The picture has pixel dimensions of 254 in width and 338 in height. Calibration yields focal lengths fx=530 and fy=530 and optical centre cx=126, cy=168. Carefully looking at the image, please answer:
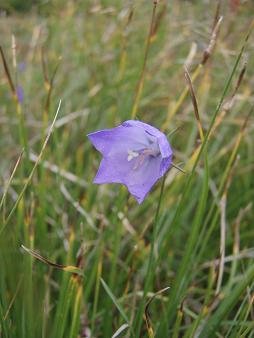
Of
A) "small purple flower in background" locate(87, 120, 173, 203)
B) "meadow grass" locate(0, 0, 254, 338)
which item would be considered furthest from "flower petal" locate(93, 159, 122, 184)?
"meadow grass" locate(0, 0, 254, 338)

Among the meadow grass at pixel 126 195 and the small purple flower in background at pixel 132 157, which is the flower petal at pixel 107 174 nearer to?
the small purple flower in background at pixel 132 157

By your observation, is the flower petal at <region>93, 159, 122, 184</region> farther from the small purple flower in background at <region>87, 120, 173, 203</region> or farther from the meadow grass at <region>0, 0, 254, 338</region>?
the meadow grass at <region>0, 0, 254, 338</region>

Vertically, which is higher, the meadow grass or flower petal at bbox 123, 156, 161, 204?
flower petal at bbox 123, 156, 161, 204

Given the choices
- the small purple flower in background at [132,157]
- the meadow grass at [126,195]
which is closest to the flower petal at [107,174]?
the small purple flower in background at [132,157]

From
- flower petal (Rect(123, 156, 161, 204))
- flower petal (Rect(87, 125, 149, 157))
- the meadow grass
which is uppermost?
flower petal (Rect(87, 125, 149, 157))

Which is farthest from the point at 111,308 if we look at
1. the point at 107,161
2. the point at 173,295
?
the point at 107,161

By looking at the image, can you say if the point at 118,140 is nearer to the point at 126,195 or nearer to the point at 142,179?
the point at 142,179

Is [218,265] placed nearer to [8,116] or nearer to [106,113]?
[106,113]
